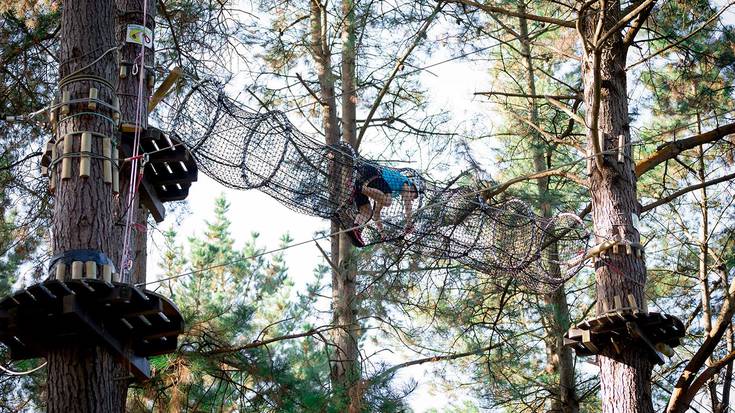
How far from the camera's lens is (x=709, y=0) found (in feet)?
29.9

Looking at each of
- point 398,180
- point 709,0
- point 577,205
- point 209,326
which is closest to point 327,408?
point 209,326

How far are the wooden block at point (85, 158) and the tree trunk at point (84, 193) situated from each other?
25 mm

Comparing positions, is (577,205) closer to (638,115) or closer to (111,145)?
(638,115)

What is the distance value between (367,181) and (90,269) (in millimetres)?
1776

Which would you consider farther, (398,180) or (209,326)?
(209,326)

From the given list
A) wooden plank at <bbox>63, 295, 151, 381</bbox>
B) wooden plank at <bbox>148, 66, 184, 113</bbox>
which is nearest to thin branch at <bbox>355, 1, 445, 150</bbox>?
wooden plank at <bbox>148, 66, 184, 113</bbox>

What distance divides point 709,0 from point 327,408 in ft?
15.4

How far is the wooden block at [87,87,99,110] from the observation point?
5820 mm

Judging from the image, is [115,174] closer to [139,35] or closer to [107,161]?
[107,161]

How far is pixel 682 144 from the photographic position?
7547mm

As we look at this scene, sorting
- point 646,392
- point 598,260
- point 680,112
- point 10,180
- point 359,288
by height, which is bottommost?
point 646,392

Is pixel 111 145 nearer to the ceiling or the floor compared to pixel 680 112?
nearer to the floor

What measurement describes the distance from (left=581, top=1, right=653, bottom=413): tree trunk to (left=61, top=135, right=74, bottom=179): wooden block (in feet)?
10.7

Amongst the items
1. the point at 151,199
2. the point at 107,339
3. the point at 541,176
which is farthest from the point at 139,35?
the point at 541,176
